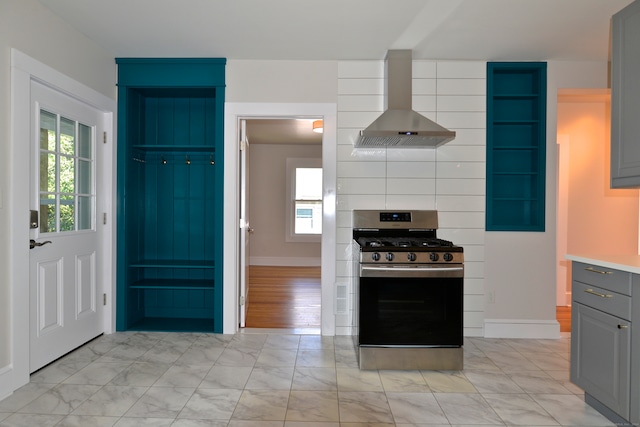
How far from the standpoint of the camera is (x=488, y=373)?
9.07 feet

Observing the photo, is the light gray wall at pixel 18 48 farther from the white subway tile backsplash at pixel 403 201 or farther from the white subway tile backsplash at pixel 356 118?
the white subway tile backsplash at pixel 403 201

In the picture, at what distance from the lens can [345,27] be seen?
2.93m

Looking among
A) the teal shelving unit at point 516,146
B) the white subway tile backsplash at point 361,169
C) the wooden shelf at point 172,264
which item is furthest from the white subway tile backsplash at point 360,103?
the wooden shelf at point 172,264

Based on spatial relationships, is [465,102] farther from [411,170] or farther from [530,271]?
[530,271]

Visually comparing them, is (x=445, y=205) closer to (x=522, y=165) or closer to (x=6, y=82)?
(x=522, y=165)

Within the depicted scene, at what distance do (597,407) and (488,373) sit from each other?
649 mm

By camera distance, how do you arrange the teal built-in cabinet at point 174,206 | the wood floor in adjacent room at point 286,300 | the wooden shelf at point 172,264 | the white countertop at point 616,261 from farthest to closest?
1. the wood floor in adjacent room at point 286,300
2. the teal built-in cabinet at point 174,206
3. the wooden shelf at point 172,264
4. the white countertop at point 616,261

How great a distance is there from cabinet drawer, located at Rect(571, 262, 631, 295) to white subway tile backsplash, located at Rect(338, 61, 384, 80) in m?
2.19

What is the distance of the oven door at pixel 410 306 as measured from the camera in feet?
9.04

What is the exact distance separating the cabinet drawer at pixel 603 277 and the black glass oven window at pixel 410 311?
2.31 feet

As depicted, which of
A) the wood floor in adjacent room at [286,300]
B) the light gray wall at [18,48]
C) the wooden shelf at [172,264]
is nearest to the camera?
the light gray wall at [18,48]

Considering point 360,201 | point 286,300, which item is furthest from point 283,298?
point 360,201

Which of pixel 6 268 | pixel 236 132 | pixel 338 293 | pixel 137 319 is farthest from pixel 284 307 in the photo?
pixel 6 268

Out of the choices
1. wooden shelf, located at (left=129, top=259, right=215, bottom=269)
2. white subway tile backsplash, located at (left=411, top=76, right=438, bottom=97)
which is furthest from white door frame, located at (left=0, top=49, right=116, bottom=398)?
white subway tile backsplash, located at (left=411, top=76, right=438, bottom=97)
